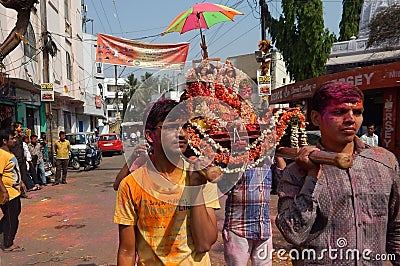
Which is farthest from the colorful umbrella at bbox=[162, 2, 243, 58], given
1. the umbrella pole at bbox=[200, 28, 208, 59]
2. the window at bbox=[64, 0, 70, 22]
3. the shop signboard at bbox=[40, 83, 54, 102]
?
the window at bbox=[64, 0, 70, 22]

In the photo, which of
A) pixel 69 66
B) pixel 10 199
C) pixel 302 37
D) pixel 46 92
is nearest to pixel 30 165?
pixel 46 92

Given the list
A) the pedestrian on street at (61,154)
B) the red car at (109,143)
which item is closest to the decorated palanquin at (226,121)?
the pedestrian on street at (61,154)

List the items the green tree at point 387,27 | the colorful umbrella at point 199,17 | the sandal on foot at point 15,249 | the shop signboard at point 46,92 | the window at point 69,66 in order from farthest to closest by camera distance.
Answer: the window at point 69,66 < the green tree at point 387,27 < the shop signboard at point 46,92 < the sandal on foot at point 15,249 < the colorful umbrella at point 199,17

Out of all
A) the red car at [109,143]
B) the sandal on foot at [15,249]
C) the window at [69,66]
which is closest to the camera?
the sandal on foot at [15,249]

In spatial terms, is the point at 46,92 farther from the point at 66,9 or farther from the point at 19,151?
the point at 66,9

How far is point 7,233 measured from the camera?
17.9 feet

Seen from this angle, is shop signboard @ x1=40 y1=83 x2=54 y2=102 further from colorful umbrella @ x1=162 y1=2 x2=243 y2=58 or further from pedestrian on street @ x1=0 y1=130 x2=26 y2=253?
colorful umbrella @ x1=162 y1=2 x2=243 y2=58

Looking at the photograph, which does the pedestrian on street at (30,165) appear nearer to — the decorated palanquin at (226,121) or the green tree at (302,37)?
the green tree at (302,37)

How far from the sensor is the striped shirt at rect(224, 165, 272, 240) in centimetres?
289

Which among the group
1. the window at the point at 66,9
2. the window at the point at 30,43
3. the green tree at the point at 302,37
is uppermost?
the window at the point at 66,9

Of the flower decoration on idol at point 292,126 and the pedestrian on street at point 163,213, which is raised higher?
the flower decoration on idol at point 292,126

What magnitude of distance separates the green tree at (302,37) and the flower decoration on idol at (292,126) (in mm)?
4729

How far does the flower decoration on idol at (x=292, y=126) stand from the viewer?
266cm

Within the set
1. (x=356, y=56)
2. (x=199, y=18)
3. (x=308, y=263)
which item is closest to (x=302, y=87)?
(x=356, y=56)
